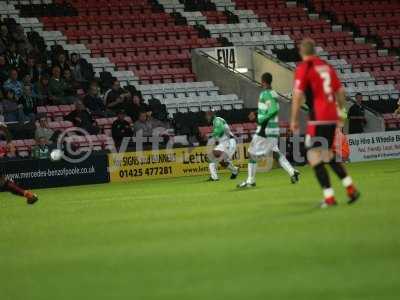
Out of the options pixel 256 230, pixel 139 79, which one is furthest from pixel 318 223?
pixel 139 79

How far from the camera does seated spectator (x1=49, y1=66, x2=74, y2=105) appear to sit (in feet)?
96.7

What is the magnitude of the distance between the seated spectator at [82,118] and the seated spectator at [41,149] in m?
1.74

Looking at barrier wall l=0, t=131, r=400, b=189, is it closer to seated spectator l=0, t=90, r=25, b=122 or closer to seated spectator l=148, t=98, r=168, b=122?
seated spectator l=0, t=90, r=25, b=122

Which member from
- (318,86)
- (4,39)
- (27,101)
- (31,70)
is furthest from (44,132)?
(318,86)

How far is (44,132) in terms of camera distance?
2730cm

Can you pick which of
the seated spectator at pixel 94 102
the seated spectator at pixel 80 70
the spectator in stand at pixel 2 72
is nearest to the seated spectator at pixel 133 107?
the seated spectator at pixel 94 102

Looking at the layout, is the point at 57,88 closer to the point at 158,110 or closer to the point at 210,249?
the point at 158,110

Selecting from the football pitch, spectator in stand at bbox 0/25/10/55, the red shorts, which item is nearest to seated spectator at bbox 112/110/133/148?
spectator in stand at bbox 0/25/10/55

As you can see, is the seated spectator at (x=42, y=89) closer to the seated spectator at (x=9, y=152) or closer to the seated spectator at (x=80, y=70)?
the seated spectator at (x=80, y=70)

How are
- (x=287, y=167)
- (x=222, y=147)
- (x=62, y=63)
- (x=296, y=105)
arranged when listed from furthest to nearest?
(x=62, y=63)
(x=222, y=147)
(x=287, y=167)
(x=296, y=105)

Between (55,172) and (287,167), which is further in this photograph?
(55,172)

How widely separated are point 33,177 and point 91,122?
3.13m

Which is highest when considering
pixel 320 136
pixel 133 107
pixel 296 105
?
pixel 296 105

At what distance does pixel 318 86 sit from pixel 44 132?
15207mm
